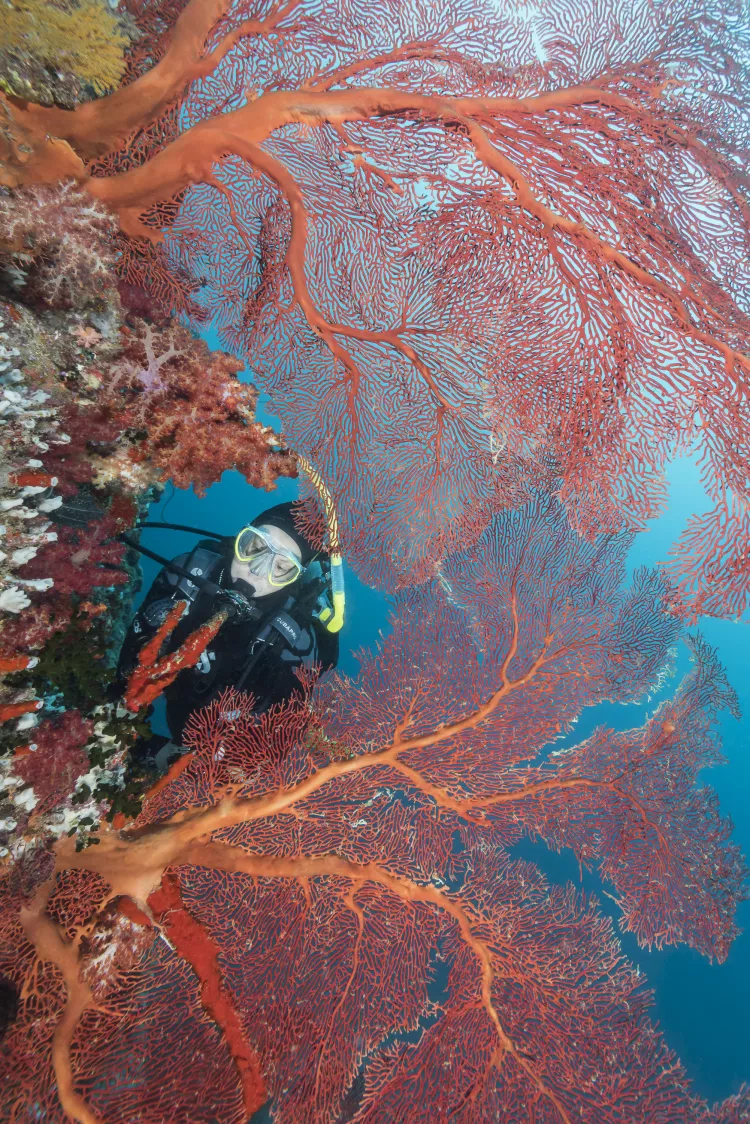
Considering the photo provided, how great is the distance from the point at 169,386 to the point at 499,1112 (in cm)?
498

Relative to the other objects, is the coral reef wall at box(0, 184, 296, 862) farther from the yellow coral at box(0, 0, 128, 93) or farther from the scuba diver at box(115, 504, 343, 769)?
the scuba diver at box(115, 504, 343, 769)

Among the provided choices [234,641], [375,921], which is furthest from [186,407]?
[375,921]

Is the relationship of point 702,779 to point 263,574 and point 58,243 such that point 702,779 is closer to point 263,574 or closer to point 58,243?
point 263,574

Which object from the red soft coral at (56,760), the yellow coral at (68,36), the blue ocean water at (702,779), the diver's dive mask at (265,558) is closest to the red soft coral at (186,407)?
the yellow coral at (68,36)

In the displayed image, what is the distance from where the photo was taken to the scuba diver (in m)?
4.93

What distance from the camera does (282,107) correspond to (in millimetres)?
2627

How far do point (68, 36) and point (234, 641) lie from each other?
14.5 ft

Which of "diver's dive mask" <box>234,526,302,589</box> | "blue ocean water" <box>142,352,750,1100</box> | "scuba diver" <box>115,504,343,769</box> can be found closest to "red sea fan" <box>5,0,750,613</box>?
"diver's dive mask" <box>234,526,302,589</box>

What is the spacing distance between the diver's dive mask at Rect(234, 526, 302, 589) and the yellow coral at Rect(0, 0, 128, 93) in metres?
3.39

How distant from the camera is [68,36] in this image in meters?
2.54

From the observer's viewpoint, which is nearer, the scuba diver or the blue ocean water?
the scuba diver

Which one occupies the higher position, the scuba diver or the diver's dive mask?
the diver's dive mask

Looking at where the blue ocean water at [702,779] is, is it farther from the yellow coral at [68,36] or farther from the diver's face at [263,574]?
the yellow coral at [68,36]

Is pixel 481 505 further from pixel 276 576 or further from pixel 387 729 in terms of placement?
pixel 276 576
